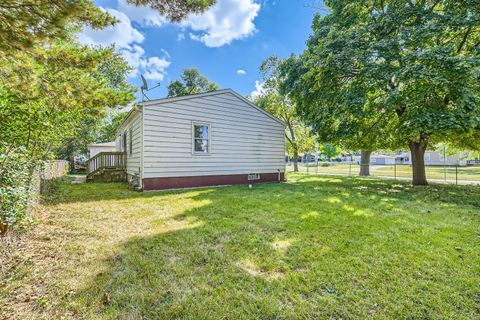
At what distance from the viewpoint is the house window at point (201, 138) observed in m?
8.47

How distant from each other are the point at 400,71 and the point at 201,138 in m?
6.80

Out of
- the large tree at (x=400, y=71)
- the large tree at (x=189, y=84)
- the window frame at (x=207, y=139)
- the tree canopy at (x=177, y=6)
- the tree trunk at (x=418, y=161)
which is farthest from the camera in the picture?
the large tree at (x=189, y=84)

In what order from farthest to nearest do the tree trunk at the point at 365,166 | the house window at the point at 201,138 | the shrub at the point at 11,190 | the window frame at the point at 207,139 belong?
1. the tree trunk at the point at 365,166
2. the house window at the point at 201,138
3. the window frame at the point at 207,139
4. the shrub at the point at 11,190

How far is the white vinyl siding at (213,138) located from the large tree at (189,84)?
2122 cm

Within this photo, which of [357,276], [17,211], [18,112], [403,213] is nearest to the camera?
[357,276]

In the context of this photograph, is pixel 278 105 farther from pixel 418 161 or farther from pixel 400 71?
pixel 400 71

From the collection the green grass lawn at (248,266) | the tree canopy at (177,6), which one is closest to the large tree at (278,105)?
the green grass lawn at (248,266)

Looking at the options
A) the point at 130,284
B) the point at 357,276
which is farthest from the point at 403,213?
the point at 130,284

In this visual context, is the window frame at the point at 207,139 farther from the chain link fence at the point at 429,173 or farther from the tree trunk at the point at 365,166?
the tree trunk at the point at 365,166

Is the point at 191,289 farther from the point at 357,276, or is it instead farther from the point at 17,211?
the point at 17,211

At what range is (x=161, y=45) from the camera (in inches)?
596

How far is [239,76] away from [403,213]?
20.3 metres

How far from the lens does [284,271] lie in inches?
94.2

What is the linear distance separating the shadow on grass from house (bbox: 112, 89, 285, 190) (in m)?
3.96
